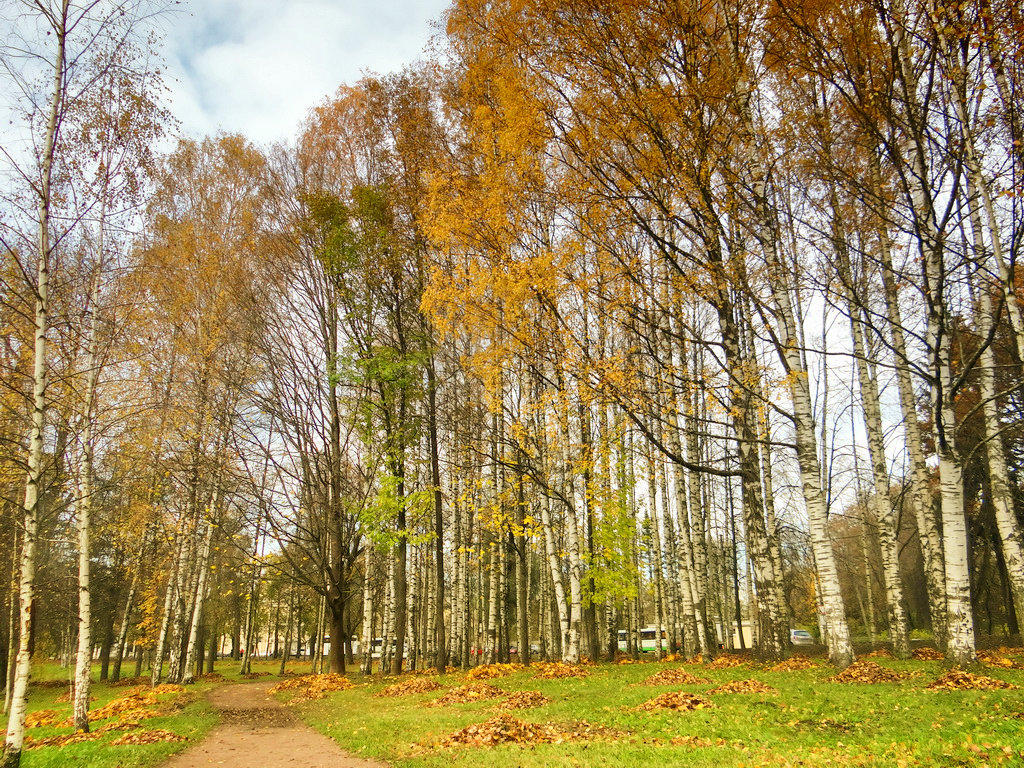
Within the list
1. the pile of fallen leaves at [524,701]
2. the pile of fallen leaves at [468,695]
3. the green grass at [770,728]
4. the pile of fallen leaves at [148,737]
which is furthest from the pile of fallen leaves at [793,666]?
the pile of fallen leaves at [148,737]

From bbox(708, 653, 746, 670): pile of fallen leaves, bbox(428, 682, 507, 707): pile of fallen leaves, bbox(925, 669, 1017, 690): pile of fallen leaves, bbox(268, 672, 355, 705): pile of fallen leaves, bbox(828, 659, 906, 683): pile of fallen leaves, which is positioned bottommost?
bbox(268, 672, 355, 705): pile of fallen leaves

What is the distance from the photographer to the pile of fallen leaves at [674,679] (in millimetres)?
10445

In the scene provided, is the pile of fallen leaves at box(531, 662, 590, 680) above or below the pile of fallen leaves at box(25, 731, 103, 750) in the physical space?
below

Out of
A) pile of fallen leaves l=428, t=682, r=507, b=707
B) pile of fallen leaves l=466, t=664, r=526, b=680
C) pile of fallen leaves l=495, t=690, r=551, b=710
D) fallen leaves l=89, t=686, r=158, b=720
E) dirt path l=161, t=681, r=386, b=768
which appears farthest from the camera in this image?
pile of fallen leaves l=466, t=664, r=526, b=680

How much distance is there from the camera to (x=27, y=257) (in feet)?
28.5

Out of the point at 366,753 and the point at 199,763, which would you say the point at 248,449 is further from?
the point at 366,753

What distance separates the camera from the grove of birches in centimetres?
815

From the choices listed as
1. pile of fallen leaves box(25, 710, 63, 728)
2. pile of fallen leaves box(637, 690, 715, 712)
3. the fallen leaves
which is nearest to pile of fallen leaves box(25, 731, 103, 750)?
the fallen leaves

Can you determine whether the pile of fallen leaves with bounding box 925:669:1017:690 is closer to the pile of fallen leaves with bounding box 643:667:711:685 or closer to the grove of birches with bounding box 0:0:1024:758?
the grove of birches with bounding box 0:0:1024:758

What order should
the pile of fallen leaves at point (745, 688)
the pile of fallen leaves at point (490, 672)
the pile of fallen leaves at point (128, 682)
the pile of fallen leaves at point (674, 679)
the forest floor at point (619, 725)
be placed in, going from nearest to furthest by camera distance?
1. the forest floor at point (619, 725)
2. the pile of fallen leaves at point (745, 688)
3. the pile of fallen leaves at point (674, 679)
4. the pile of fallen leaves at point (490, 672)
5. the pile of fallen leaves at point (128, 682)

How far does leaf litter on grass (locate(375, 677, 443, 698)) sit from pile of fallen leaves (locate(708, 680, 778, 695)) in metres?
7.23

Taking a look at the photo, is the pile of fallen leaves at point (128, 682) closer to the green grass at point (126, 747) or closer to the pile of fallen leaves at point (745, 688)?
the green grass at point (126, 747)

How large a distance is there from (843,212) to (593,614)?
13.1 meters

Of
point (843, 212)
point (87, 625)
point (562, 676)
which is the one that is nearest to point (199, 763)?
point (87, 625)
